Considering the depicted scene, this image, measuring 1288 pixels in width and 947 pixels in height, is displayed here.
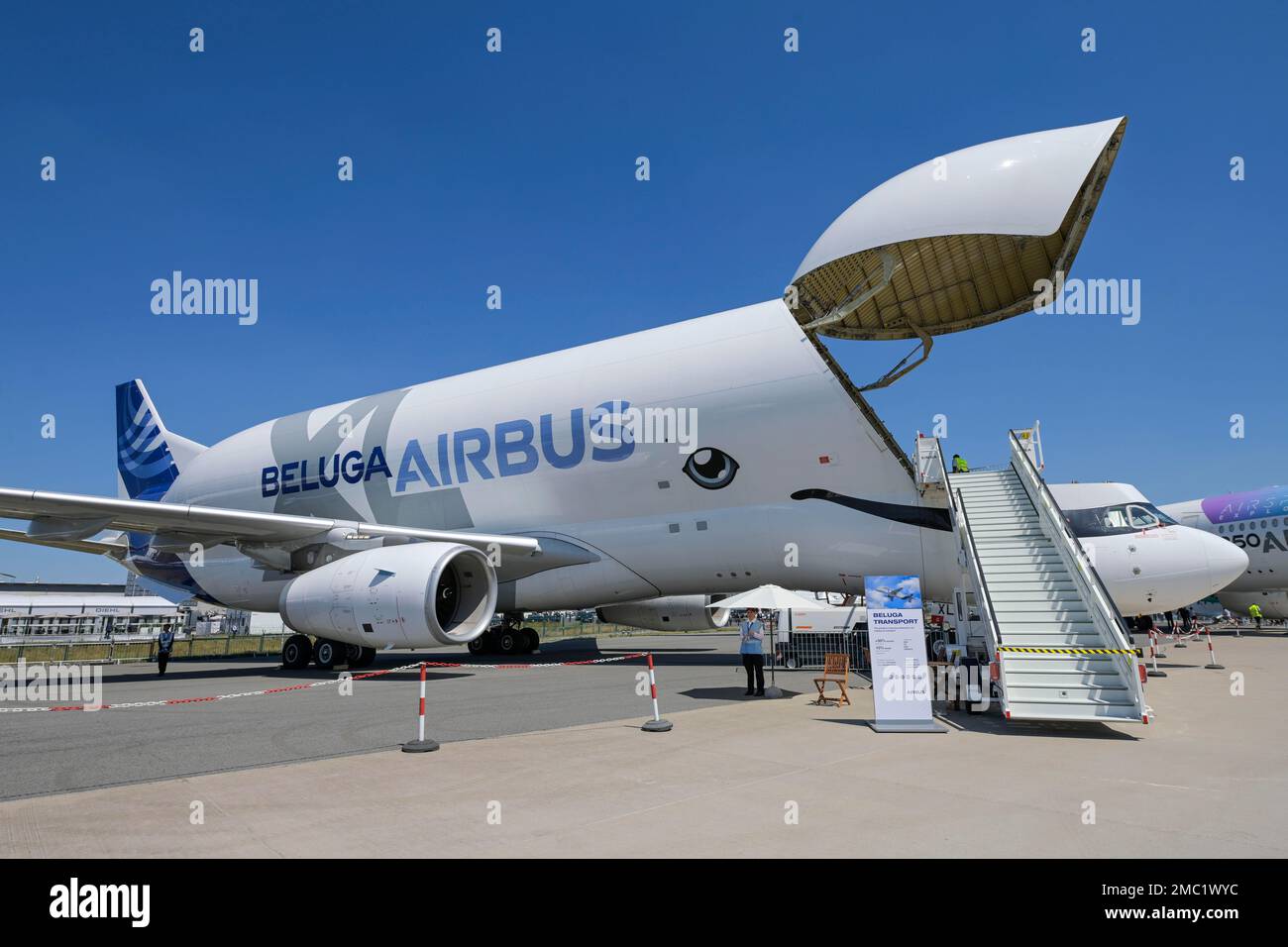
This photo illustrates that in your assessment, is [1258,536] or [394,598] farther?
[1258,536]

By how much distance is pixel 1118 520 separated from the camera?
14.3 metres

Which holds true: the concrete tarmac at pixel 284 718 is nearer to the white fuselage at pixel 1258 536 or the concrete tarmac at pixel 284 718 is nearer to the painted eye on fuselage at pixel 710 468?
the painted eye on fuselage at pixel 710 468

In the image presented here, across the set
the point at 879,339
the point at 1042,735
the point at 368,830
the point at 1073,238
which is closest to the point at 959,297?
the point at 879,339

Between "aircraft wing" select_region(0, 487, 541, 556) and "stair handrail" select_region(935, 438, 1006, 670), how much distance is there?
9.20m

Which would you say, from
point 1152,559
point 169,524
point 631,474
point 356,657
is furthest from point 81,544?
point 1152,559

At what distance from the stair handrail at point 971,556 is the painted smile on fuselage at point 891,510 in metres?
0.65

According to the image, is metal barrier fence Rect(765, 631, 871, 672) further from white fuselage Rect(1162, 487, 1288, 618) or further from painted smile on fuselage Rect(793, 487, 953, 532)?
white fuselage Rect(1162, 487, 1288, 618)

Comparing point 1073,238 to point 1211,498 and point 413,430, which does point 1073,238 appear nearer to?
point 413,430

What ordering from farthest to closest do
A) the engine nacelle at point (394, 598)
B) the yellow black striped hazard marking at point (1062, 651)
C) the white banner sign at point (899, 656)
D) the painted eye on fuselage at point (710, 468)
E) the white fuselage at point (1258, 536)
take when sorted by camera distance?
1. the white fuselage at point (1258, 536)
2. the painted eye on fuselage at point (710, 468)
3. the engine nacelle at point (394, 598)
4. the yellow black striped hazard marking at point (1062, 651)
5. the white banner sign at point (899, 656)

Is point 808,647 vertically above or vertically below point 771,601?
below

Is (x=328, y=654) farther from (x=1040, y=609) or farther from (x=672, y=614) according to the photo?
(x=1040, y=609)

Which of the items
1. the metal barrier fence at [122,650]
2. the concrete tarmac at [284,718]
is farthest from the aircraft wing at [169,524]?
the metal barrier fence at [122,650]

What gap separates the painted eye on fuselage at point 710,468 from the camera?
623 inches

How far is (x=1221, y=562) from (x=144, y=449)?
31021 mm
